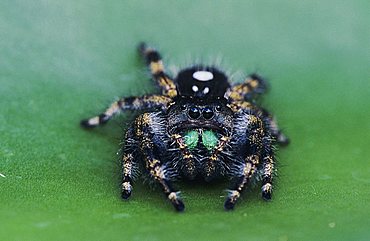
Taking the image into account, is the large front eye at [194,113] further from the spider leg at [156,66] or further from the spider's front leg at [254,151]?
the spider leg at [156,66]

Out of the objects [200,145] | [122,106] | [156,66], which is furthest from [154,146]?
[156,66]

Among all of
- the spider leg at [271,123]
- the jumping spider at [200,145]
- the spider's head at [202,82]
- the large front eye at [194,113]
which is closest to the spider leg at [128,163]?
the jumping spider at [200,145]

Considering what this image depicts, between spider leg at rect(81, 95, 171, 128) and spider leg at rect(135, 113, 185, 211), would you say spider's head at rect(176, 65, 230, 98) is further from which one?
spider leg at rect(135, 113, 185, 211)

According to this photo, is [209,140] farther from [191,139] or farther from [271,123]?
[271,123]

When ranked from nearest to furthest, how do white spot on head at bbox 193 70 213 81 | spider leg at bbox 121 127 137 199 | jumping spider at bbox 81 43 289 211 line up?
spider leg at bbox 121 127 137 199, jumping spider at bbox 81 43 289 211, white spot on head at bbox 193 70 213 81

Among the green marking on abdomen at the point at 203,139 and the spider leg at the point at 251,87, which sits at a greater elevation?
the spider leg at the point at 251,87

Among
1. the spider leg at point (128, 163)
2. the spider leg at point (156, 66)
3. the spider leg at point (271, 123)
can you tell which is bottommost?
the spider leg at point (128, 163)

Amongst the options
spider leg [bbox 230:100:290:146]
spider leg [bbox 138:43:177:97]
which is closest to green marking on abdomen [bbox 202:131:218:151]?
spider leg [bbox 230:100:290:146]
